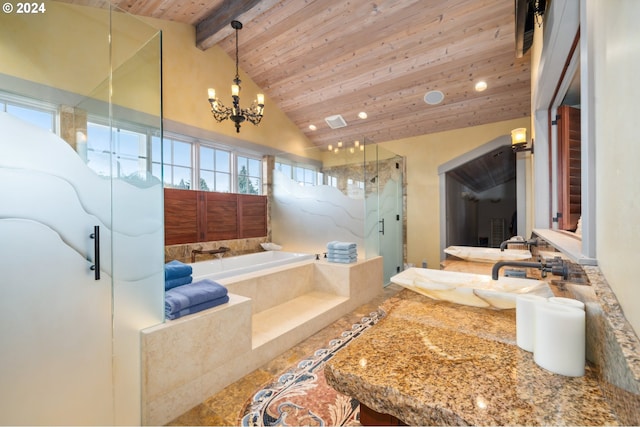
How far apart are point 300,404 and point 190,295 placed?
1.02 metres

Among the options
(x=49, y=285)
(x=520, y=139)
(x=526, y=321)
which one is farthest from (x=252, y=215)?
(x=526, y=321)

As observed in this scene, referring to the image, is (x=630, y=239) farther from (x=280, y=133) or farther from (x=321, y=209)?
(x=280, y=133)

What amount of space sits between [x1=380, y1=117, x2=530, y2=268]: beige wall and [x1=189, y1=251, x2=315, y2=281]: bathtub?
218 cm

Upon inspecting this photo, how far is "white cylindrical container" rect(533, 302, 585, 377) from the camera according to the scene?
0.63m

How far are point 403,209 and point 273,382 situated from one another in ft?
13.3

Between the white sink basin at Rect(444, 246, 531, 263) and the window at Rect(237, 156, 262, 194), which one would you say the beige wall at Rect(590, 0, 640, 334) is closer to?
the white sink basin at Rect(444, 246, 531, 263)

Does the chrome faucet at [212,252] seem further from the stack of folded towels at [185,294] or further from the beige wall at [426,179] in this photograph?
the beige wall at [426,179]

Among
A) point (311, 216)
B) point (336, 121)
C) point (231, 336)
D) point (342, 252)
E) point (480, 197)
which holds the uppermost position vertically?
point (336, 121)

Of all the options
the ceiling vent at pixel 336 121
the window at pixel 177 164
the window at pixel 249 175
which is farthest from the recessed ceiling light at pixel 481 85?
the window at pixel 177 164

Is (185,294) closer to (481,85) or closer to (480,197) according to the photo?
(481,85)

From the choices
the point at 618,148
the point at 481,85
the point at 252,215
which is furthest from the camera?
the point at 252,215

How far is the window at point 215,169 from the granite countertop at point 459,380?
3.94 metres

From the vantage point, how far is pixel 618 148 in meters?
0.60

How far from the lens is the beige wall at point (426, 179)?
467cm
